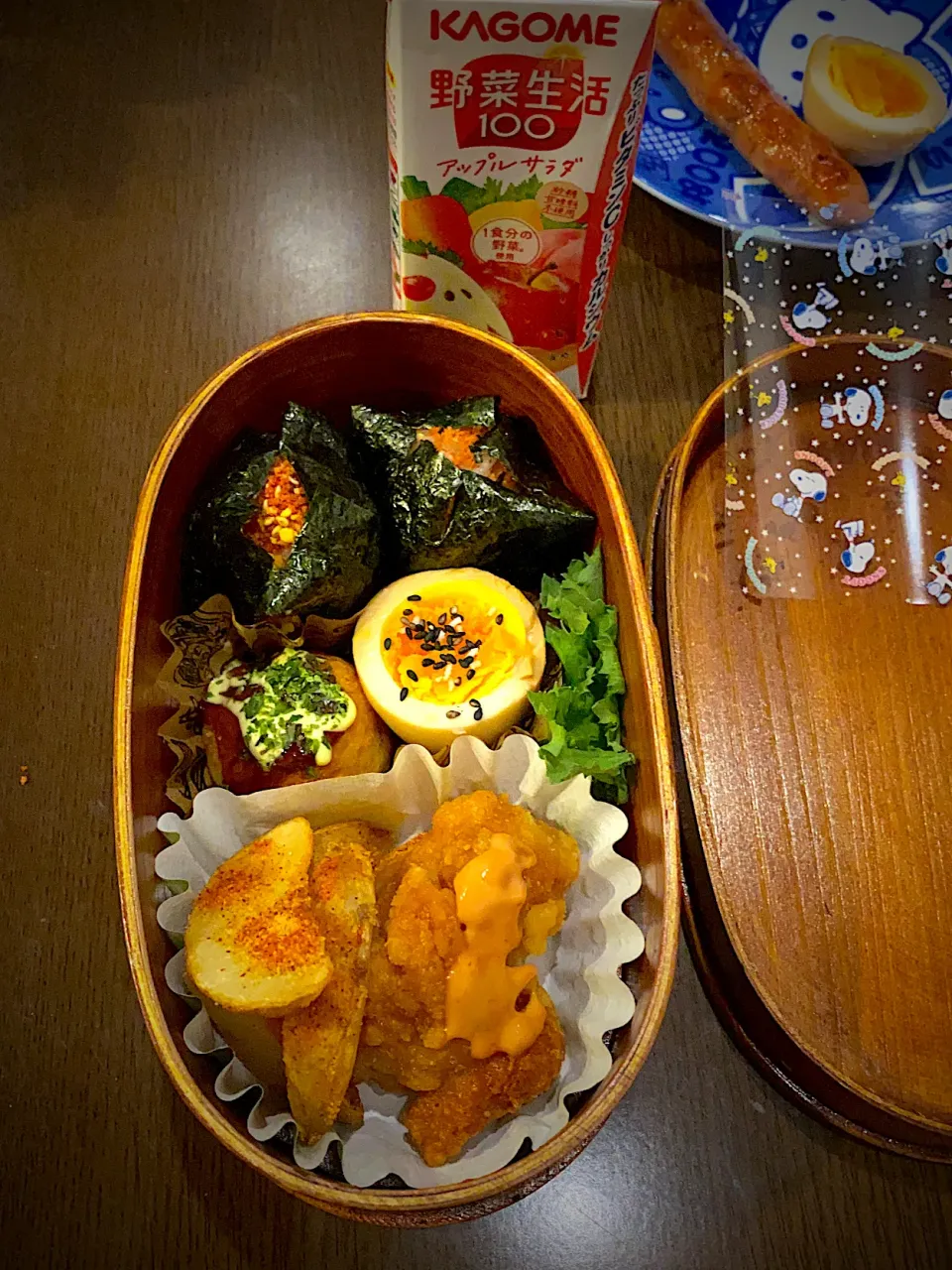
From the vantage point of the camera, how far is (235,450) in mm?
1395

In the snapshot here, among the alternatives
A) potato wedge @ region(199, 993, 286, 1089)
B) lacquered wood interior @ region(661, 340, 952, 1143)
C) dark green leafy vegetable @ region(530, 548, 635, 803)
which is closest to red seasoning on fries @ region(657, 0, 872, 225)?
lacquered wood interior @ region(661, 340, 952, 1143)

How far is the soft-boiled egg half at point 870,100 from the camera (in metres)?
1.69

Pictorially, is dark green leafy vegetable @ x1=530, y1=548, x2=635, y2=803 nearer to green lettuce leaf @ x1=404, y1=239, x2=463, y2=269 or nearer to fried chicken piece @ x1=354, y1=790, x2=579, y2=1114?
fried chicken piece @ x1=354, y1=790, x2=579, y2=1114

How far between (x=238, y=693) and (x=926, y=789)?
99 cm

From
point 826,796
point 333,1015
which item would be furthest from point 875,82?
point 333,1015

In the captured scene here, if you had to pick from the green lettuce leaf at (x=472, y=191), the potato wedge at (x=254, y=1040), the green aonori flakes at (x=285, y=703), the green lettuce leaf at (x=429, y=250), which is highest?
the green lettuce leaf at (x=472, y=191)

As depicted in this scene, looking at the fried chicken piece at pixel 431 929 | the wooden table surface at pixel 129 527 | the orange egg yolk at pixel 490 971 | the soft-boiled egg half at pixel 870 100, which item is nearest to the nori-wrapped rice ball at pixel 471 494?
the wooden table surface at pixel 129 527

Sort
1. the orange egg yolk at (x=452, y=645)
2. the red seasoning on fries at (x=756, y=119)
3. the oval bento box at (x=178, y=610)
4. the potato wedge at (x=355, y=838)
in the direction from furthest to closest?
the red seasoning on fries at (x=756, y=119) < the orange egg yolk at (x=452, y=645) < the potato wedge at (x=355, y=838) < the oval bento box at (x=178, y=610)

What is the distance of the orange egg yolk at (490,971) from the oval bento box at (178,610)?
110 mm

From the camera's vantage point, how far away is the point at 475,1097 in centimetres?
103

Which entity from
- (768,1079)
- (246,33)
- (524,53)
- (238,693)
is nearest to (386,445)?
(238,693)

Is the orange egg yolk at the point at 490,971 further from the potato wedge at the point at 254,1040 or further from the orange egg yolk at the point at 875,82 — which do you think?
the orange egg yolk at the point at 875,82

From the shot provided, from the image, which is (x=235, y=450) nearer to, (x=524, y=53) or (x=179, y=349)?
(x=179, y=349)

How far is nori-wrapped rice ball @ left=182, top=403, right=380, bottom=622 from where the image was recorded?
4.27 feet
